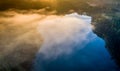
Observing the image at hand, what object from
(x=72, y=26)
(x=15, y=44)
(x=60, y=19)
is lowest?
(x=15, y=44)

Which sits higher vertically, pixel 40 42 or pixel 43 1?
pixel 43 1

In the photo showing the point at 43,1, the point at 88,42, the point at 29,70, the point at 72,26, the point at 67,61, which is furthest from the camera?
the point at 43,1

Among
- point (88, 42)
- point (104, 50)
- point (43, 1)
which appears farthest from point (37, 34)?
point (43, 1)

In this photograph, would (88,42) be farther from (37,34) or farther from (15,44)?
(15,44)

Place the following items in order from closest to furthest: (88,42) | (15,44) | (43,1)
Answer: (15,44)
(88,42)
(43,1)

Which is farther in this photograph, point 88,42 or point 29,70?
point 88,42

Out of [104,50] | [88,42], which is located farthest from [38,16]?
[104,50]

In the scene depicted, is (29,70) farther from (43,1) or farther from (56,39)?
(43,1)
